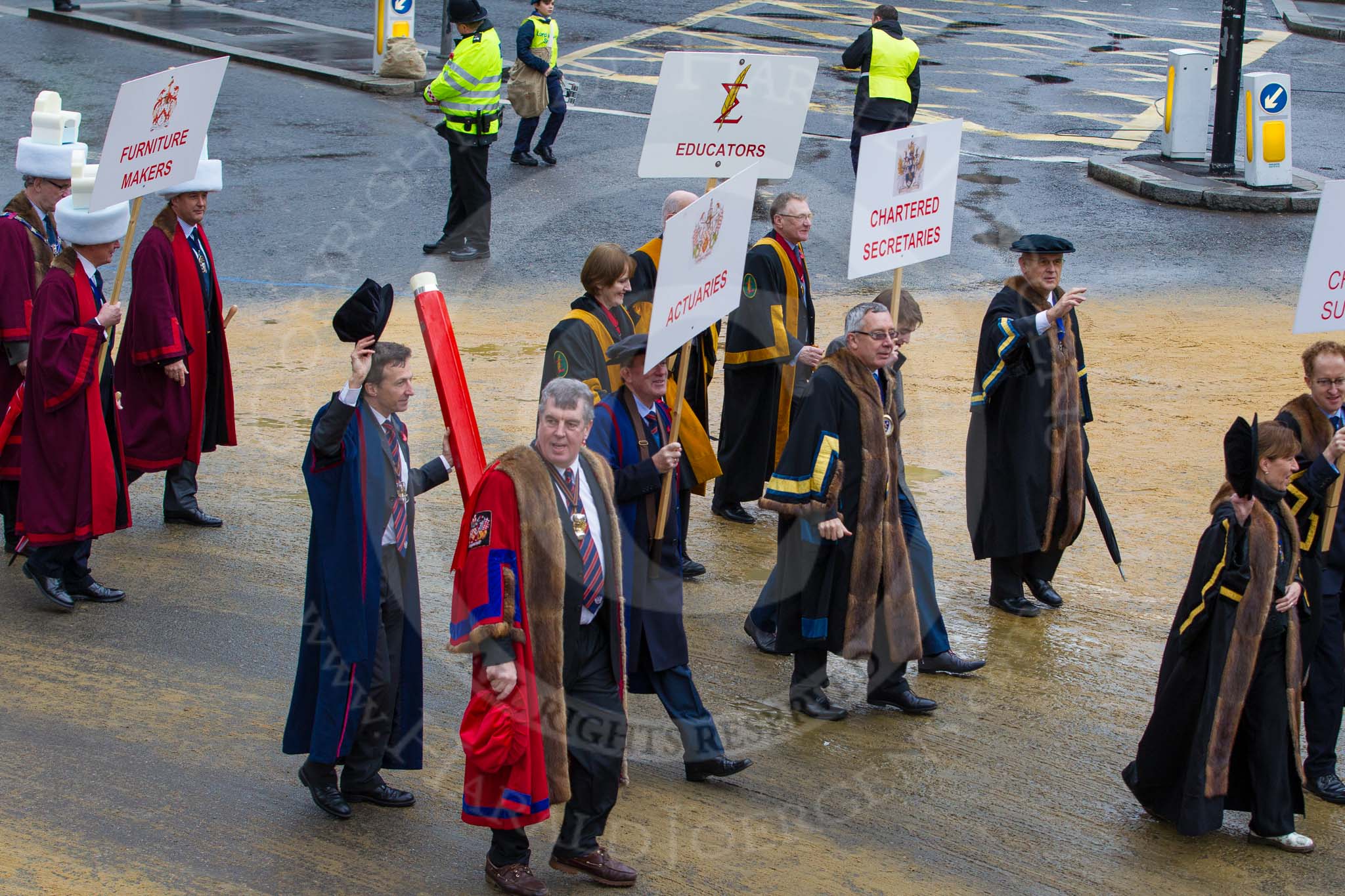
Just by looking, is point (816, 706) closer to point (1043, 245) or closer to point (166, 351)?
point (1043, 245)

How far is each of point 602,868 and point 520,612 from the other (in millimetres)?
970

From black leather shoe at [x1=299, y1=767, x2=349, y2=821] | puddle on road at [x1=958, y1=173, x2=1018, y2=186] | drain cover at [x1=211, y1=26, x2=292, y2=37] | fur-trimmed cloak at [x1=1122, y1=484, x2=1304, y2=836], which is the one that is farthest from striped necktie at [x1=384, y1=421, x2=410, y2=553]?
drain cover at [x1=211, y1=26, x2=292, y2=37]

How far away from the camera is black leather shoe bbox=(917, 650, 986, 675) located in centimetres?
689

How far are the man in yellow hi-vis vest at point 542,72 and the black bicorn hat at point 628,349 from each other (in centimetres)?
1008

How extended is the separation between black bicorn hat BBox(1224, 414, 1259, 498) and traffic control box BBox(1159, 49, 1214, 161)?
11654 millimetres

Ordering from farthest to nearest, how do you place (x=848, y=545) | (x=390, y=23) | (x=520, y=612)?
(x=390, y=23) → (x=848, y=545) → (x=520, y=612)

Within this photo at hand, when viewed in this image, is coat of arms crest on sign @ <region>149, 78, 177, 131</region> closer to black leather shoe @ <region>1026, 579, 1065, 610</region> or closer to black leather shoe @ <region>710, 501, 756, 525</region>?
black leather shoe @ <region>710, 501, 756, 525</region>

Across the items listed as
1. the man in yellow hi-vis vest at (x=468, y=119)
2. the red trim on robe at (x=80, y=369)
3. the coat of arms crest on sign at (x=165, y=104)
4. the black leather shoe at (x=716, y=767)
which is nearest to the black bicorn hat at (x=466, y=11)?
the man in yellow hi-vis vest at (x=468, y=119)

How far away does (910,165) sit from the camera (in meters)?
7.24

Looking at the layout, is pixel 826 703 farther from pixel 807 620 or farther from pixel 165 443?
pixel 165 443

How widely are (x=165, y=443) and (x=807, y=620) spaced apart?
3.72 m

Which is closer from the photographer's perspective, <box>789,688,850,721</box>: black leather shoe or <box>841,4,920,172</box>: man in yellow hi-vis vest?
<box>789,688,850,721</box>: black leather shoe

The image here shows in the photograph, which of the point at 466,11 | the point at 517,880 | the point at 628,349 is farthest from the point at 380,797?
the point at 466,11

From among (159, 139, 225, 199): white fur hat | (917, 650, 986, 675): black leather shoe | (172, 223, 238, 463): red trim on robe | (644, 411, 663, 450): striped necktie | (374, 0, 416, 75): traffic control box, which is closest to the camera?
(644, 411, 663, 450): striped necktie
